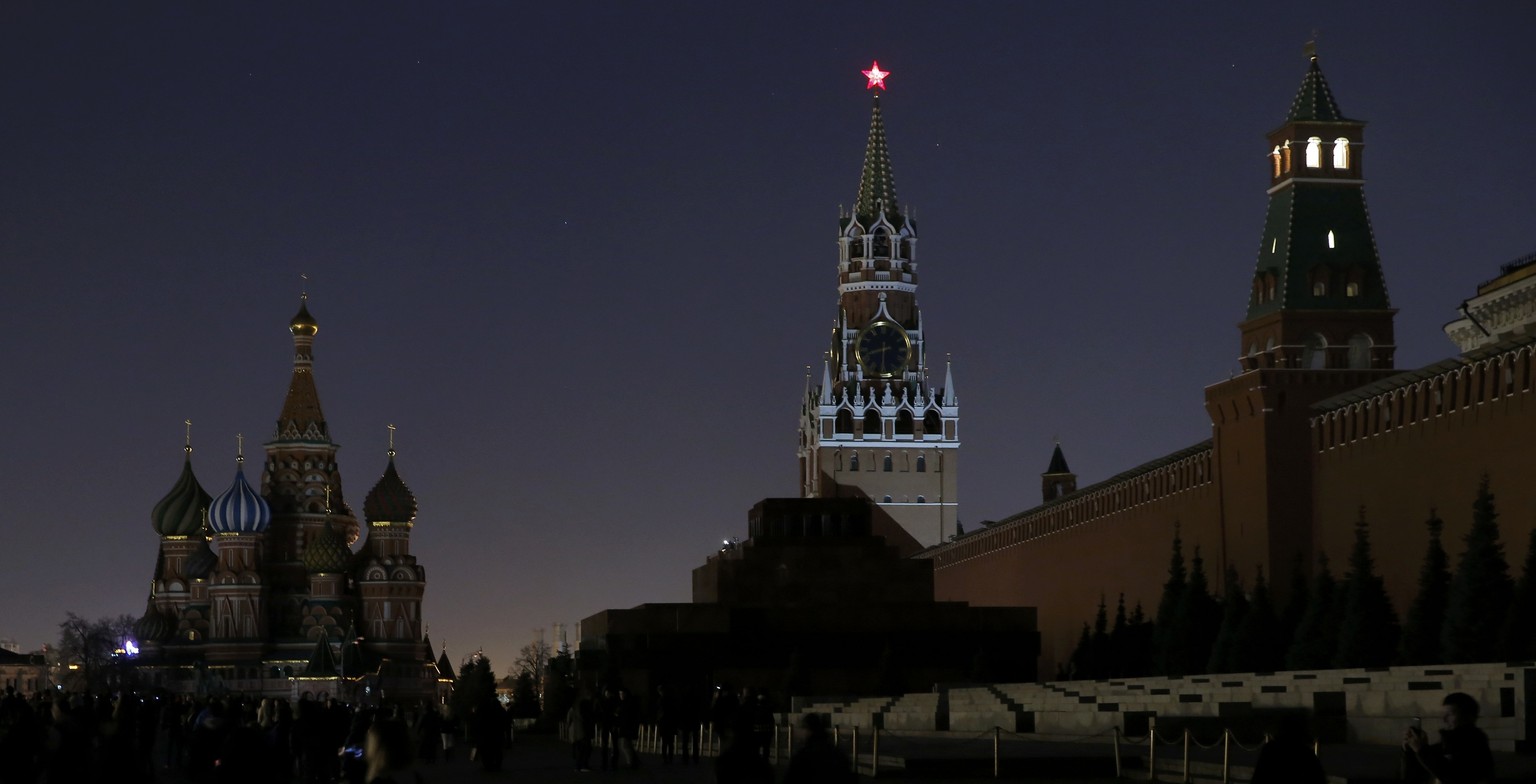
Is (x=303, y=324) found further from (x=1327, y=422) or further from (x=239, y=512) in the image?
(x=1327, y=422)

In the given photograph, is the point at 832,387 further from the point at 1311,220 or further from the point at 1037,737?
the point at 1037,737

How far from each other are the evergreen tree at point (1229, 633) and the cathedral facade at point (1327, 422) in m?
1.14

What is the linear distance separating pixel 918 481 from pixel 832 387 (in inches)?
221

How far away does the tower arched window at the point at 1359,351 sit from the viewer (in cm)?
4181

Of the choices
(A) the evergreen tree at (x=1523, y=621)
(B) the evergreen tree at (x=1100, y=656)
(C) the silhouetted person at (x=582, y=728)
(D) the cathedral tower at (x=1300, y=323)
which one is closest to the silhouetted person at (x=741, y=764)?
(C) the silhouetted person at (x=582, y=728)

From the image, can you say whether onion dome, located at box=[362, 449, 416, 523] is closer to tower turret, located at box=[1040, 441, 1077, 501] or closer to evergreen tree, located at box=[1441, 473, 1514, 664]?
tower turret, located at box=[1040, 441, 1077, 501]

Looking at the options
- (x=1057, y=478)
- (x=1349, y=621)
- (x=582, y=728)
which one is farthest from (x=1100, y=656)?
(x=1057, y=478)

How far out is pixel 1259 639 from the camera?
36.2 m

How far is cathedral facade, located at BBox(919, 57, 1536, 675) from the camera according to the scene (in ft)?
111

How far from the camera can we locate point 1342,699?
23.2 meters

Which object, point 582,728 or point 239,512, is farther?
point 239,512

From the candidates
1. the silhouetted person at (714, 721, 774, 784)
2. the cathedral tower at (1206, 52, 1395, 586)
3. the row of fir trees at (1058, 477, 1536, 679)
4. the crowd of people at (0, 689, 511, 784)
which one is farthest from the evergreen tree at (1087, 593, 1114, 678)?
the silhouetted person at (714, 721, 774, 784)

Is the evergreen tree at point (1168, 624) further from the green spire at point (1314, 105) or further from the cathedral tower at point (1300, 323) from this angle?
the green spire at point (1314, 105)

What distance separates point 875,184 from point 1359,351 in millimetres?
76642
